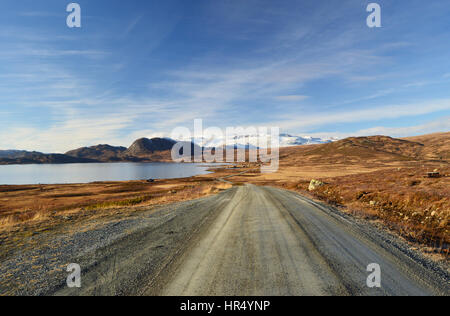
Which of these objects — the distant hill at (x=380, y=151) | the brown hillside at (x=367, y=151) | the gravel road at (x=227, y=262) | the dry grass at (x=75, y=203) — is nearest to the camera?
the gravel road at (x=227, y=262)

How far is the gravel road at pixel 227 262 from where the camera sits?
4.90 metres

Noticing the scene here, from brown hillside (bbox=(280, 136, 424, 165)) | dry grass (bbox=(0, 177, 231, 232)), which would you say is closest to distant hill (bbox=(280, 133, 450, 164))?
brown hillside (bbox=(280, 136, 424, 165))

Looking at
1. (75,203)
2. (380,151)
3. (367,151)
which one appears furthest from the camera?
(380,151)

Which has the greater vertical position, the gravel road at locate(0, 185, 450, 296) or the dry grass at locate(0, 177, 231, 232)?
the gravel road at locate(0, 185, 450, 296)

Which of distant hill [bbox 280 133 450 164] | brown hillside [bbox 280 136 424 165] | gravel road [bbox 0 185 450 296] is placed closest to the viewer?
gravel road [bbox 0 185 450 296]

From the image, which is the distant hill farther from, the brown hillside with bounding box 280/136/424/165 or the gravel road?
the gravel road

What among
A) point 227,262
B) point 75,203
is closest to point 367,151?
point 75,203

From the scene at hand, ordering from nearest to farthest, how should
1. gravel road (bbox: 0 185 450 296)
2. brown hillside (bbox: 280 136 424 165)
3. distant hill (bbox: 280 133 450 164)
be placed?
gravel road (bbox: 0 185 450 296), distant hill (bbox: 280 133 450 164), brown hillside (bbox: 280 136 424 165)

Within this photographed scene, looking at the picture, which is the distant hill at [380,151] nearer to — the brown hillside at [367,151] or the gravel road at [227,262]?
the brown hillside at [367,151]

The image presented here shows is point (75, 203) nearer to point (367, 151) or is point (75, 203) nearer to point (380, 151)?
point (367, 151)

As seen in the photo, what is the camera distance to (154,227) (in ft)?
33.5

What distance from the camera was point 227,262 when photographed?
6.16 m

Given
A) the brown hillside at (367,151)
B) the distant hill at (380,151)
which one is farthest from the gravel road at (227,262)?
the brown hillside at (367,151)

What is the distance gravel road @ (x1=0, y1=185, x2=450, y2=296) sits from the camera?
193 inches
